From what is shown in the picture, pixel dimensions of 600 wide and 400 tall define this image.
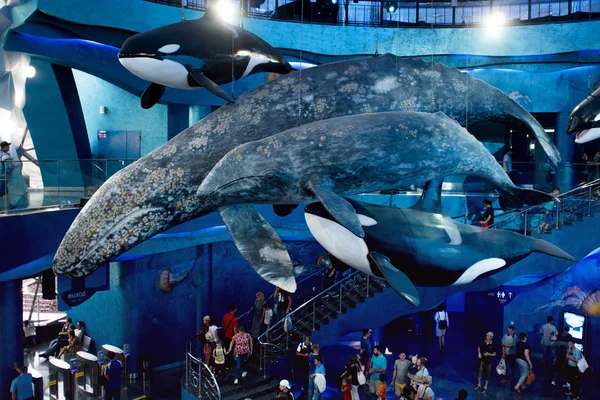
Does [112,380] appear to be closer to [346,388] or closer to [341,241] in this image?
[346,388]

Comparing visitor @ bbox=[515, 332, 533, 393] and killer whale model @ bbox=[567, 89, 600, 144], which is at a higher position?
killer whale model @ bbox=[567, 89, 600, 144]

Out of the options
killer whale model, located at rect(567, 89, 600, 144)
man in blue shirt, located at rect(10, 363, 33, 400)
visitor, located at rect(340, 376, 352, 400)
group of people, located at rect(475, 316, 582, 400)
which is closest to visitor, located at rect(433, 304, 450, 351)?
group of people, located at rect(475, 316, 582, 400)

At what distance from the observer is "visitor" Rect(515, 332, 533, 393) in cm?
1398

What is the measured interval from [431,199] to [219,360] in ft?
26.1

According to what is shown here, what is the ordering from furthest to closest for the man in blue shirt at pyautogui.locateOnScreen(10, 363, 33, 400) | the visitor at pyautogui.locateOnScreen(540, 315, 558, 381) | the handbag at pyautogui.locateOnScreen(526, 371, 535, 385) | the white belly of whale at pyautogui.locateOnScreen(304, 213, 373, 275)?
the visitor at pyautogui.locateOnScreen(540, 315, 558, 381) → the handbag at pyautogui.locateOnScreen(526, 371, 535, 385) → the man in blue shirt at pyautogui.locateOnScreen(10, 363, 33, 400) → the white belly of whale at pyautogui.locateOnScreen(304, 213, 373, 275)

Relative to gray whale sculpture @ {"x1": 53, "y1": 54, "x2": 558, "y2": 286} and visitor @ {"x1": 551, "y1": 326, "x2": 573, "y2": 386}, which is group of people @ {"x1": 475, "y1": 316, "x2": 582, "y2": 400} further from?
gray whale sculpture @ {"x1": 53, "y1": 54, "x2": 558, "y2": 286}

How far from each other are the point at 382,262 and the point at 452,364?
11640 mm

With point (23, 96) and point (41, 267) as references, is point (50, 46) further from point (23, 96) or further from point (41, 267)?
point (41, 267)

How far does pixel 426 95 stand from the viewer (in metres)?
6.48

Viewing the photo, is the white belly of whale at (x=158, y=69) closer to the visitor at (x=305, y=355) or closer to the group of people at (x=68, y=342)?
the visitor at (x=305, y=355)

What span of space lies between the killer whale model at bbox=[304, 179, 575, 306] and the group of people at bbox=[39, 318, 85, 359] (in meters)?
11.1

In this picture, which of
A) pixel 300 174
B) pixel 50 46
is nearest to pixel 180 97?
pixel 50 46

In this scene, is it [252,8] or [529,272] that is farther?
[252,8]

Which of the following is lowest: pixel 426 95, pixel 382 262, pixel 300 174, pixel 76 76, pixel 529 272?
pixel 529 272
